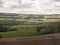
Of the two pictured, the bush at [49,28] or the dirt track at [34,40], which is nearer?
the dirt track at [34,40]

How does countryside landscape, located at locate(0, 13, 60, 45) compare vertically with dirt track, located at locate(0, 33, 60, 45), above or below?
above

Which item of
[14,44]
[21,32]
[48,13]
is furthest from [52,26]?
[14,44]

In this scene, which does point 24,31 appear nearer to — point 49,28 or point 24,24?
point 24,24

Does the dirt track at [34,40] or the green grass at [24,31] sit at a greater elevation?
the green grass at [24,31]

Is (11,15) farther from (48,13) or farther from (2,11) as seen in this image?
(48,13)

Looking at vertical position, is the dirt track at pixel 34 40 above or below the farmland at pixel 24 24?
below

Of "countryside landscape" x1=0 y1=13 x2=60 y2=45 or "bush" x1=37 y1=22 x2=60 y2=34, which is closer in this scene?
"countryside landscape" x1=0 y1=13 x2=60 y2=45

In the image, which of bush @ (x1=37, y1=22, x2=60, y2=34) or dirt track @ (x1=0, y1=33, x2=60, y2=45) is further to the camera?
bush @ (x1=37, y1=22, x2=60, y2=34)

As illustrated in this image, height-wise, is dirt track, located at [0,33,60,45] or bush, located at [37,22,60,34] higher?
bush, located at [37,22,60,34]

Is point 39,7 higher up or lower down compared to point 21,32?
higher up
